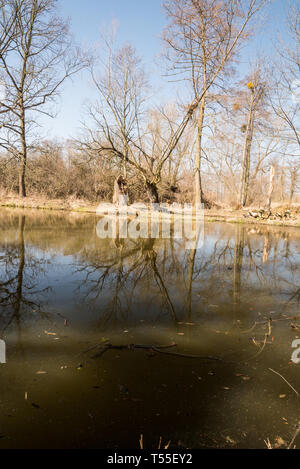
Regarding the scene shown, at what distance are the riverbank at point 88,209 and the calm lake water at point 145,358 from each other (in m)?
10.7

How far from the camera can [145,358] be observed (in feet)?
8.71

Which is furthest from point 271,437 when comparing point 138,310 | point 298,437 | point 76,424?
point 138,310

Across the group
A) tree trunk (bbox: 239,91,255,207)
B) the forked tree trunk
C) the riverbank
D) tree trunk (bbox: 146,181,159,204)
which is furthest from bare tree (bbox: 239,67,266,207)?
the forked tree trunk

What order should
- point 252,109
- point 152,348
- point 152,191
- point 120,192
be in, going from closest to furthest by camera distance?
point 152,348 → point 120,192 → point 152,191 → point 252,109

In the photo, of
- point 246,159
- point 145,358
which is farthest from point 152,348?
point 246,159

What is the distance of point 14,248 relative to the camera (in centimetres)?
682

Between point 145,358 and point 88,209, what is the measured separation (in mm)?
16923

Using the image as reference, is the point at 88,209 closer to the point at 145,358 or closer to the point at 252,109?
the point at 252,109

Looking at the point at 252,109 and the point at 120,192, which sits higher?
the point at 252,109

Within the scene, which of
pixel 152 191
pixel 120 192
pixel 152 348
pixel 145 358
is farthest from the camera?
pixel 152 191

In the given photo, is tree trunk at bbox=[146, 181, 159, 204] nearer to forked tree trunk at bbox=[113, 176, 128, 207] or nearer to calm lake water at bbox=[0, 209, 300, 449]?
forked tree trunk at bbox=[113, 176, 128, 207]

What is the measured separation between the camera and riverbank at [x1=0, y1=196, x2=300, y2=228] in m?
15.9

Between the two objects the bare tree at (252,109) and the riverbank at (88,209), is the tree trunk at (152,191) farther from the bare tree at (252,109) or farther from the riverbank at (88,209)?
the bare tree at (252,109)

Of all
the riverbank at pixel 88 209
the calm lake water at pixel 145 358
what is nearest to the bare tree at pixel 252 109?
the riverbank at pixel 88 209
